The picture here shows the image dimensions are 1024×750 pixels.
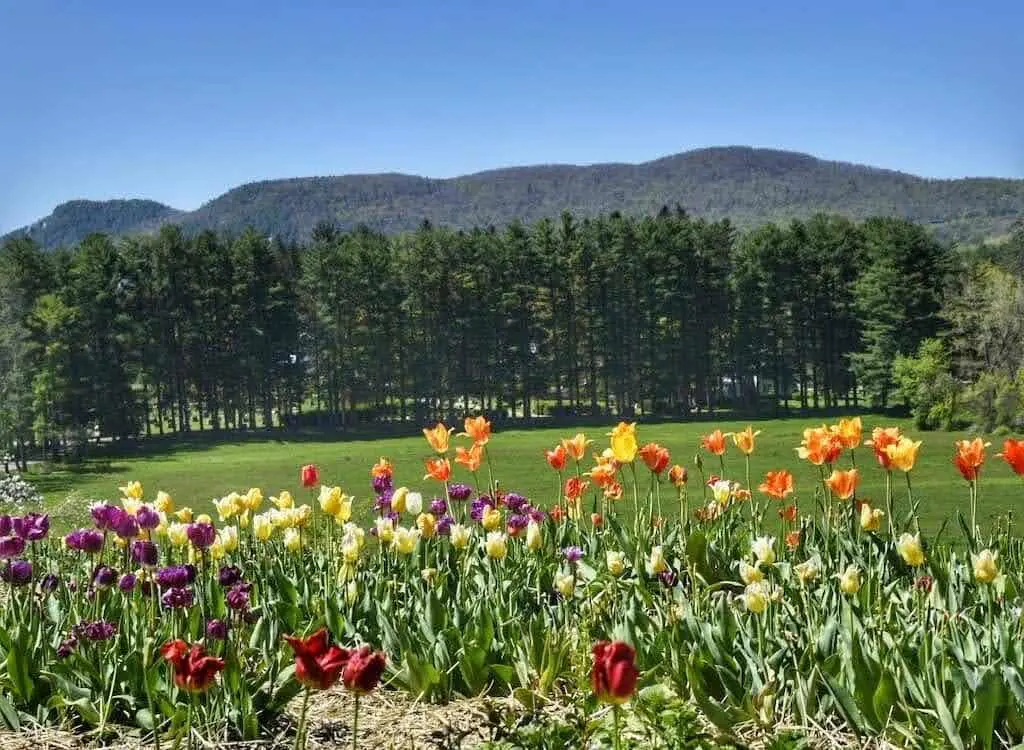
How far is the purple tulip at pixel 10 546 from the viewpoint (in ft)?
14.7

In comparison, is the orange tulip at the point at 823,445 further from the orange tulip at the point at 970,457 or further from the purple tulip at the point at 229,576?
the purple tulip at the point at 229,576

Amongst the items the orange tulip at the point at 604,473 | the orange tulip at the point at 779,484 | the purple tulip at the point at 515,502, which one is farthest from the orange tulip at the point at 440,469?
the orange tulip at the point at 779,484

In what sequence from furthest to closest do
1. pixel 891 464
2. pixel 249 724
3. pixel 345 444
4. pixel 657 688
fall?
pixel 345 444 → pixel 891 464 → pixel 249 724 → pixel 657 688

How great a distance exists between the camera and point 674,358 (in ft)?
186

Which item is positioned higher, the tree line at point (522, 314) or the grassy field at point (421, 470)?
the tree line at point (522, 314)

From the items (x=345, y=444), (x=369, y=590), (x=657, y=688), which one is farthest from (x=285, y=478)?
(x=657, y=688)

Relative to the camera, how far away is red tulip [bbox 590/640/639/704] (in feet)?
7.52

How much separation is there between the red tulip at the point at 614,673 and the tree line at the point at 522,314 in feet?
167

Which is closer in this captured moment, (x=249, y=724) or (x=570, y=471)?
(x=249, y=724)

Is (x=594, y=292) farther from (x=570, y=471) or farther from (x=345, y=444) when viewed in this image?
(x=570, y=471)

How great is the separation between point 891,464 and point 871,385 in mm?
49362

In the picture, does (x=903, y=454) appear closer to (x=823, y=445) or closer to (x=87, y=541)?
(x=823, y=445)

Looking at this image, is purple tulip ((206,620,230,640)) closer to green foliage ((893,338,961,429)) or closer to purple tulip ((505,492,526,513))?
purple tulip ((505,492,526,513))

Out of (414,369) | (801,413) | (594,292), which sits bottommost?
(801,413)
